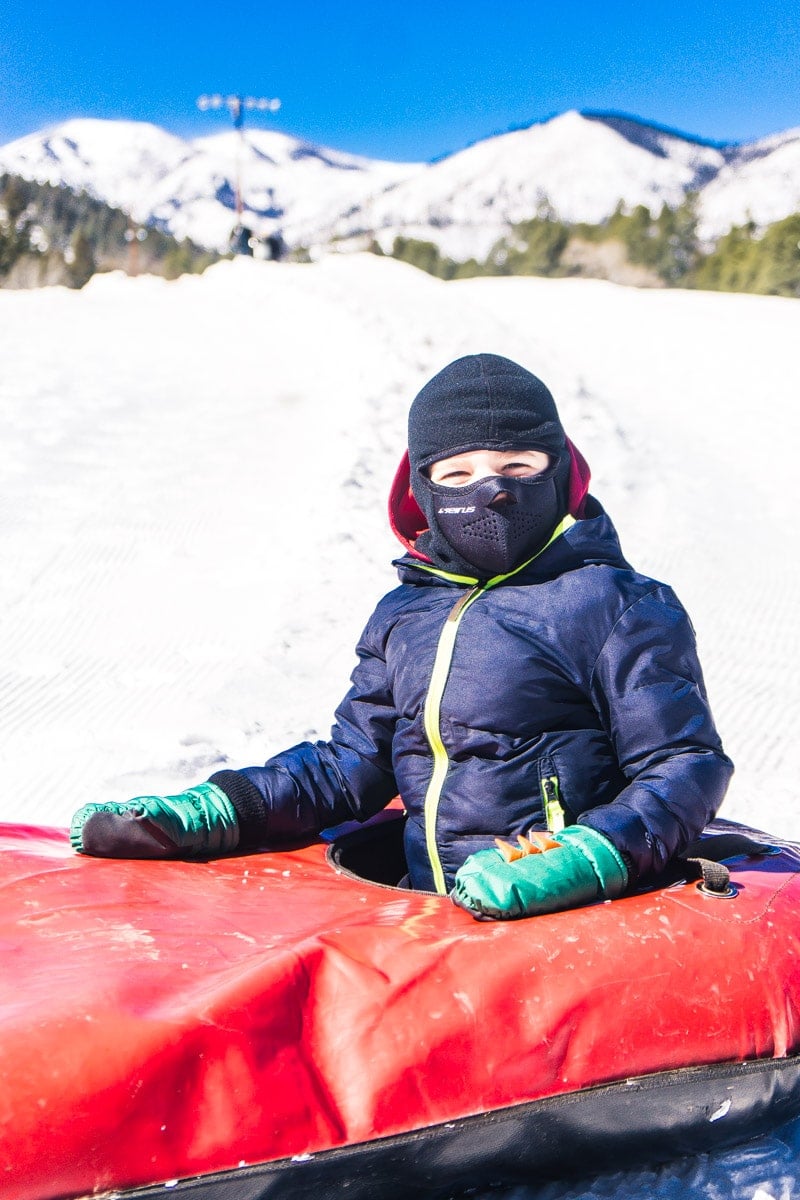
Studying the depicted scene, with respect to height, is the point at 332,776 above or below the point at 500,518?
below

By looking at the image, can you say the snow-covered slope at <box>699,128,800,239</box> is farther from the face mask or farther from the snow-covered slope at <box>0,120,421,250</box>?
the face mask

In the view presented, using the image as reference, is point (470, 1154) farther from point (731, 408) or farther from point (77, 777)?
point (731, 408)

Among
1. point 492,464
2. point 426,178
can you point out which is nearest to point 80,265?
point 492,464

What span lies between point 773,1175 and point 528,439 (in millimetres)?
1229

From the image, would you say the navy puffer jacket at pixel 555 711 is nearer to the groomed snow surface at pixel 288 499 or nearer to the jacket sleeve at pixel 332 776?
the jacket sleeve at pixel 332 776

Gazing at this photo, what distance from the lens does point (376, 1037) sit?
1.44 m

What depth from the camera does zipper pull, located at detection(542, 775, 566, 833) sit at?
1.83 meters

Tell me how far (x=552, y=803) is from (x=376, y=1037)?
54cm

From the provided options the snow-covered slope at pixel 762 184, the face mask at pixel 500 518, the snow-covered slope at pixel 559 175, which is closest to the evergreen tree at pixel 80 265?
the face mask at pixel 500 518

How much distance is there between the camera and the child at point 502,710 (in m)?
1.74

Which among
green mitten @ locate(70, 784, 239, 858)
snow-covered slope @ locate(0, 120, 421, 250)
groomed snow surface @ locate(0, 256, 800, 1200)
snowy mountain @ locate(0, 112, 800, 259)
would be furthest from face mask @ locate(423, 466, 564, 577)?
snow-covered slope @ locate(0, 120, 421, 250)

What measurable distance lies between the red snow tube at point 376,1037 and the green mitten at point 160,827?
194 millimetres

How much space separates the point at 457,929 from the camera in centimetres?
163

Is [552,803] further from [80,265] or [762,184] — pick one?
[762,184]
